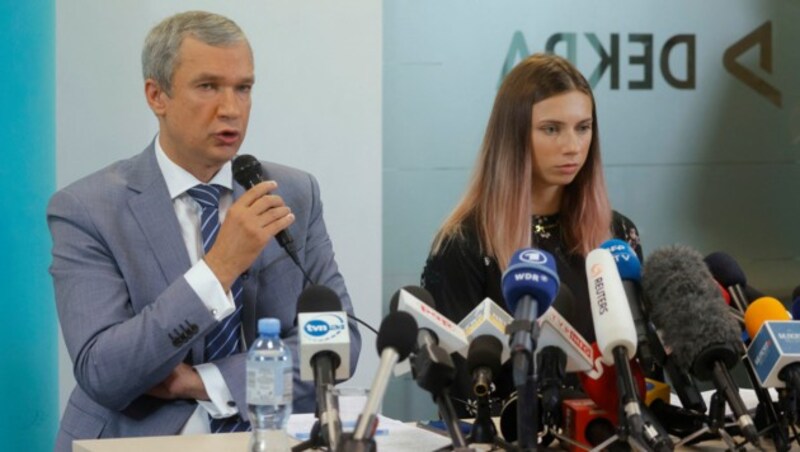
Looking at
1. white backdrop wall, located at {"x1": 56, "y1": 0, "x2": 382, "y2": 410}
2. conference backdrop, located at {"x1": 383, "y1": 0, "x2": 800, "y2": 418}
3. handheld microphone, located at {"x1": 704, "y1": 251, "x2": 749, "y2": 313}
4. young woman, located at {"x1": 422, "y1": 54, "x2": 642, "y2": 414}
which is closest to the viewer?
handheld microphone, located at {"x1": 704, "y1": 251, "x2": 749, "y2": 313}

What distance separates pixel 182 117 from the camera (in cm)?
330

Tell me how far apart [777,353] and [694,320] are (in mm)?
177

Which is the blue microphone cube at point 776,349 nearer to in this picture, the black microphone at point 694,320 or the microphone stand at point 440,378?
the black microphone at point 694,320

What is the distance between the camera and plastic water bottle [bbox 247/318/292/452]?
2.38 meters

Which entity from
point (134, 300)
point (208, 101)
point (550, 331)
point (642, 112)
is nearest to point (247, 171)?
point (208, 101)

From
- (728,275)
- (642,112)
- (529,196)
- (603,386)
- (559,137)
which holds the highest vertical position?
(642,112)

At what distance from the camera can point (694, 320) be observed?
8.13ft

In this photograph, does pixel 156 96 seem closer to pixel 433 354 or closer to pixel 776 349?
pixel 433 354

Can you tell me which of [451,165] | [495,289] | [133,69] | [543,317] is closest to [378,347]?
[543,317]

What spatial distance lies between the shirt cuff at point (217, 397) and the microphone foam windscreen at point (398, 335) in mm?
1086

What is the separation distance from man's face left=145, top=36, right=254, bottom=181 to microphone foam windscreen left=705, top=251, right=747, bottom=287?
123cm

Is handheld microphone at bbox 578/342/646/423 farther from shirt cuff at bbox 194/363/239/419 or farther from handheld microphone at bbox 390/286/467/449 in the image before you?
shirt cuff at bbox 194/363/239/419

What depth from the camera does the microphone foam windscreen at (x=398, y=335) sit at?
2141 mm

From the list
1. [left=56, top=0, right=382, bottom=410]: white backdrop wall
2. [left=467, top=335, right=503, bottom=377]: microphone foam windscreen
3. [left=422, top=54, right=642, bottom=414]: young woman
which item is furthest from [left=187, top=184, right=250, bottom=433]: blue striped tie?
[left=56, top=0, right=382, bottom=410]: white backdrop wall
